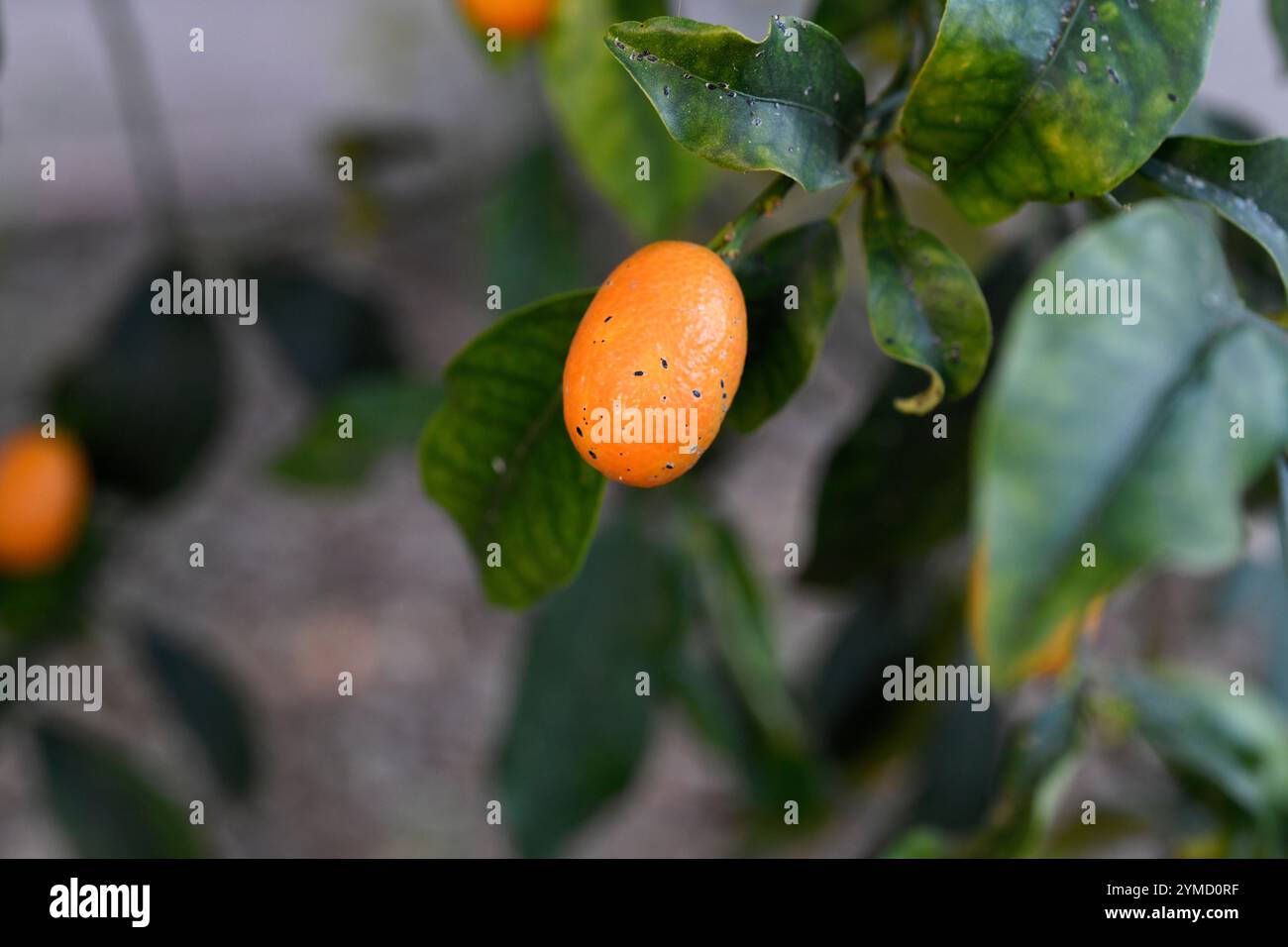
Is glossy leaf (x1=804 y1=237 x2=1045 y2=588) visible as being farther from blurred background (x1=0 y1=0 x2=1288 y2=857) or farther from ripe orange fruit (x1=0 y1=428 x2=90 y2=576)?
ripe orange fruit (x1=0 y1=428 x2=90 y2=576)

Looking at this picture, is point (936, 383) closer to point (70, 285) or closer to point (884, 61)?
point (884, 61)

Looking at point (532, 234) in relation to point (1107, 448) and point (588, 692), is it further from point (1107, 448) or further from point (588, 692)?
point (1107, 448)

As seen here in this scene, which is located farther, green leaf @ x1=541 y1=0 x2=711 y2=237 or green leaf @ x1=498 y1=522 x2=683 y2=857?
green leaf @ x1=498 y1=522 x2=683 y2=857

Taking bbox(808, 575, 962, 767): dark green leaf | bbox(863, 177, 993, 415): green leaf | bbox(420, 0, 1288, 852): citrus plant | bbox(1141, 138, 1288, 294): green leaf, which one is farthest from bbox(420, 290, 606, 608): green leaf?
bbox(808, 575, 962, 767): dark green leaf

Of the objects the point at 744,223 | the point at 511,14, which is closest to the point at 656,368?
the point at 744,223

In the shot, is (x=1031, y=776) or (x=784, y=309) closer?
(x=784, y=309)

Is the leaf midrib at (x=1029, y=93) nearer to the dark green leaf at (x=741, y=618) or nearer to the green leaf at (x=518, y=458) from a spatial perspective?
the green leaf at (x=518, y=458)
